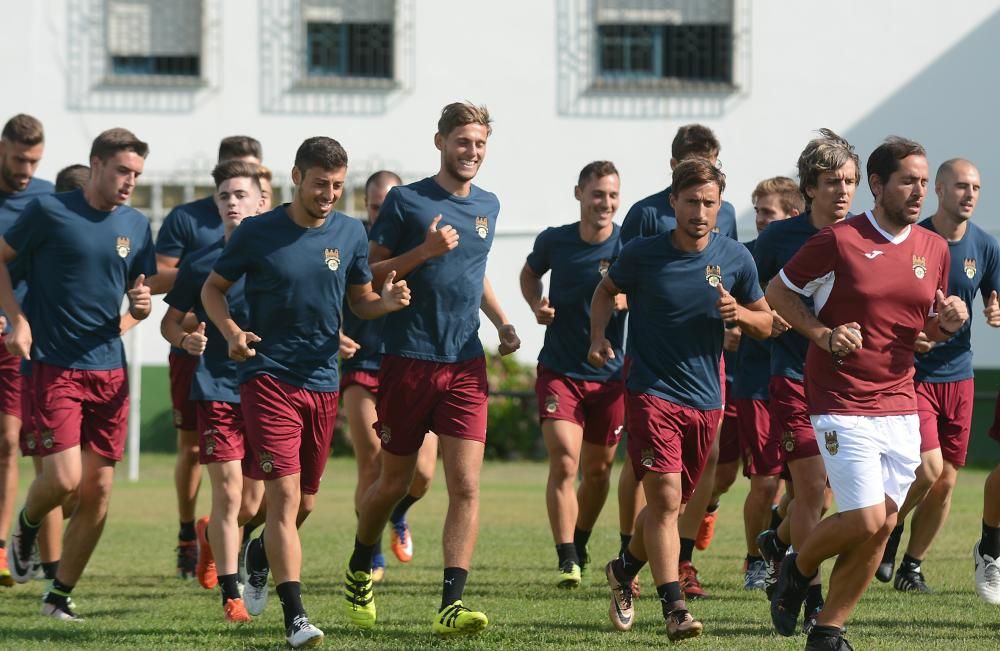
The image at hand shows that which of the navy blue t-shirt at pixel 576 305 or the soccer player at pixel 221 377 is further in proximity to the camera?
the navy blue t-shirt at pixel 576 305

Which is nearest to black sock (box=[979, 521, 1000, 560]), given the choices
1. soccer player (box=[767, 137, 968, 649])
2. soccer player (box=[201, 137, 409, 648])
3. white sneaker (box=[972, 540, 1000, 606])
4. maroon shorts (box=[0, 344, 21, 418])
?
white sneaker (box=[972, 540, 1000, 606])

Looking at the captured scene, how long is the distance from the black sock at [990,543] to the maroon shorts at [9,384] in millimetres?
5892

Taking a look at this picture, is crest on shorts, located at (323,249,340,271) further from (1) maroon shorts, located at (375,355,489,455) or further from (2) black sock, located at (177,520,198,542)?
(2) black sock, located at (177,520,198,542)

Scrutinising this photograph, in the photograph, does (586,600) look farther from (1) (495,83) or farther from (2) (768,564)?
(1) (495,83)

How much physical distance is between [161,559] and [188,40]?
12.9 metres

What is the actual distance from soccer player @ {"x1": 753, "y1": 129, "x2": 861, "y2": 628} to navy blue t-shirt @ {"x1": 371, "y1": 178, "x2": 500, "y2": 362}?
5.34 ft

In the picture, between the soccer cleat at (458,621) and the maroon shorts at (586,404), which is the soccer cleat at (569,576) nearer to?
the maroon shorts at (586,404)

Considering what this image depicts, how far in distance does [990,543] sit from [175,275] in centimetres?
496

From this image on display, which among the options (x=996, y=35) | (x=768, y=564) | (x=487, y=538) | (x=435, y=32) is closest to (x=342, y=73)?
(x=435, y=32)

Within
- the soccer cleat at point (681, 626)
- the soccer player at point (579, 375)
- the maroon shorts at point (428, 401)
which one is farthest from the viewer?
the soccer player at point (579, 375)

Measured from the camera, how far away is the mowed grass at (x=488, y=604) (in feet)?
25.2

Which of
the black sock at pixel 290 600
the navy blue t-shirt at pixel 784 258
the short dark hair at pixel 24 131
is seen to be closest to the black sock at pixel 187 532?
the short dark hair at pixel 24 131

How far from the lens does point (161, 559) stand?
Answer: 11.5 metres

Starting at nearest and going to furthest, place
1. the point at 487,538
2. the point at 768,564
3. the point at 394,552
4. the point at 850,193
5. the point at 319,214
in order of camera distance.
Result: the point at 319,214 < the point at 850,193 < the point at 768,564 < the point at 394,552 < the point at 487,538
